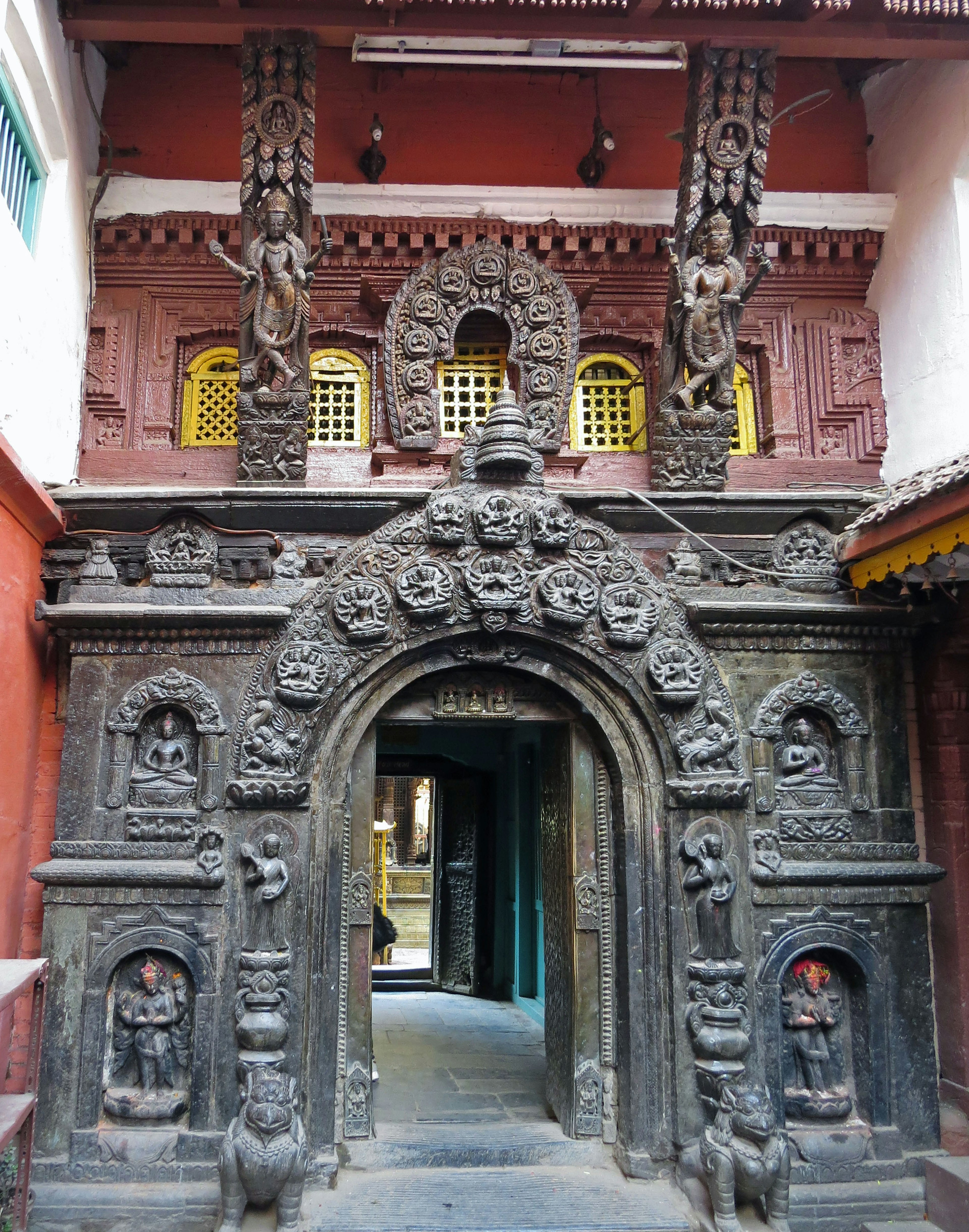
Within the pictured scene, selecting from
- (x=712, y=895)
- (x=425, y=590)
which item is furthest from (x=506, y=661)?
(x=712, y=895)

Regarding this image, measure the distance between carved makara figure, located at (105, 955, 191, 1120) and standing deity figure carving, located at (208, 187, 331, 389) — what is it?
3705 mm

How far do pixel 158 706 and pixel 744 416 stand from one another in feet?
15.4

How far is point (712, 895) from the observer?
5219 millimetres

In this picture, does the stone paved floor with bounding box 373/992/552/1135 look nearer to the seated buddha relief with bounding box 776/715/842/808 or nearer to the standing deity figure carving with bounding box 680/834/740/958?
the standing deity figure carving with bounding box 680/834/740/958

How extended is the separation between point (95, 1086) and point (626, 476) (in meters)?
5.07

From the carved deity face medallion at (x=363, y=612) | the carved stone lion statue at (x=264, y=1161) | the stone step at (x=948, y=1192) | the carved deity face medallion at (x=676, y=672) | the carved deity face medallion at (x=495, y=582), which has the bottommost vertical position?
the stone step at (x=948, y=1192)

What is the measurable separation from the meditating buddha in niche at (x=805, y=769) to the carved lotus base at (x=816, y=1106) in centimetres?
177

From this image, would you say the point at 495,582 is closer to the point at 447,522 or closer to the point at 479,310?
the point at 447,522

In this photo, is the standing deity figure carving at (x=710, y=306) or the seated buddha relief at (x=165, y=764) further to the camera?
the standing deity figure carving at (x=710, y=306)

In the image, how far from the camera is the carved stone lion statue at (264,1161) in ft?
14.9

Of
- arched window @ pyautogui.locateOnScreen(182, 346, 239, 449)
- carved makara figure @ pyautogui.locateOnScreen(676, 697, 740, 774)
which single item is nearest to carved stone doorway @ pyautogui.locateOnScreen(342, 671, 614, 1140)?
carved makara figure @ pyautogui.locateOnScreen(676, 697, 740, 774)

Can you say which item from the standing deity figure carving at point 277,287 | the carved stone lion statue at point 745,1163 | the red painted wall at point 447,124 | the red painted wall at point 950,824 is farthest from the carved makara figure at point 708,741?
the red painted wall at point 447,124

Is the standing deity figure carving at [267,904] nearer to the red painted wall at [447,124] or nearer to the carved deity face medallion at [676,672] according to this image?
the carved deity face medallion at [676,672]

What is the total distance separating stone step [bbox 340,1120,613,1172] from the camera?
5242 millimetres
